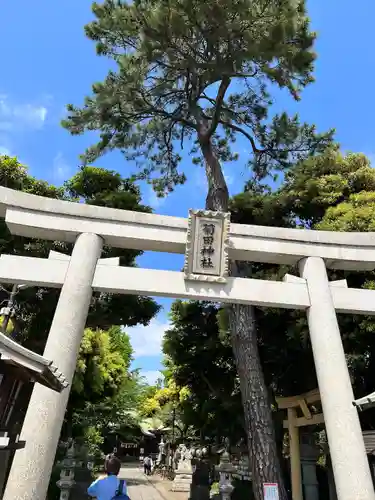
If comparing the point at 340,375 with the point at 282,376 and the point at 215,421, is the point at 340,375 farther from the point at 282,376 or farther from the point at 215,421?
the point at 215,421

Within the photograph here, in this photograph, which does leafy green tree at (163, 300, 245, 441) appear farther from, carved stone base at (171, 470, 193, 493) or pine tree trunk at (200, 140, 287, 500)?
carved stone base at (171, 470, 193, 493)

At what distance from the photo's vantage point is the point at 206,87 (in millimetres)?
11484

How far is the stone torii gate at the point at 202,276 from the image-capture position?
220 inches

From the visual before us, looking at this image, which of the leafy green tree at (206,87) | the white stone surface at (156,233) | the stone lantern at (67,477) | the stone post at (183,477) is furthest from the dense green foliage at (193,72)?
the stone post at (183,477)

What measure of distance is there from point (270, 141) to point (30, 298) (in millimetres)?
8389

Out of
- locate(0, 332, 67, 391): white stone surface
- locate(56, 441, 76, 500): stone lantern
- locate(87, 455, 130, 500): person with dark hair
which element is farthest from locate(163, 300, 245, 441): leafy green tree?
locate(0, 332, 67, 391): white stone surface

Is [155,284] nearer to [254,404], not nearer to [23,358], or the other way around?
Result: [23,358]

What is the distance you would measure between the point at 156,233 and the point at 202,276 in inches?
46.1

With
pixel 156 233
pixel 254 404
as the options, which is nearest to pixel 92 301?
pixel 156 233

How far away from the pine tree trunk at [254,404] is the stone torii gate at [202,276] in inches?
77.6

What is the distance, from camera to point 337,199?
1077 centimetres

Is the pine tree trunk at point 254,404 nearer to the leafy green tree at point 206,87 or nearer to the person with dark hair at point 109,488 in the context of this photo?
the leafy green tree at point 206,87

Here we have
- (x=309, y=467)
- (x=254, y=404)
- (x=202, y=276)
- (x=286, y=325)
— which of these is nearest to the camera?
(x=202, y=276)

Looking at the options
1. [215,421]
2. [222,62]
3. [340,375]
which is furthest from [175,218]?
[215,421]
